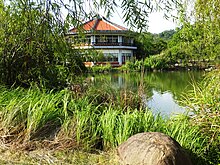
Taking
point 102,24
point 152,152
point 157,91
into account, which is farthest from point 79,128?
point 157,91

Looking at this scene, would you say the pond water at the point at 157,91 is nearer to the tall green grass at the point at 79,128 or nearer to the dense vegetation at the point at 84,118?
the dense vegetation at the point at 84,118

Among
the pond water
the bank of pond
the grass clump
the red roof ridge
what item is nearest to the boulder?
the bank of pond

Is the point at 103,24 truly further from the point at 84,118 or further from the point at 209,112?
the point at 209,112

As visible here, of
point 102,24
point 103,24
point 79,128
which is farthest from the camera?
point 79,128

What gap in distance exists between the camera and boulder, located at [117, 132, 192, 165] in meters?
2.53

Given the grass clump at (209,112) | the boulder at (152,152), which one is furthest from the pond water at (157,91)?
the boulder at (152,152)

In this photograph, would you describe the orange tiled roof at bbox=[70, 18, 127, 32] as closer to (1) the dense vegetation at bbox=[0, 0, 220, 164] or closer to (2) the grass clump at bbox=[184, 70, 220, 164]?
(1) the dense vegetation at bbox=[0, 0, 220, 164]

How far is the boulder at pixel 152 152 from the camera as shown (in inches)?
99.7

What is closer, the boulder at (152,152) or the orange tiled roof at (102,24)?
the orange tiled roof at (102,24)

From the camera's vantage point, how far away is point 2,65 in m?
5.07

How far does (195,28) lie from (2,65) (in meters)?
2.85

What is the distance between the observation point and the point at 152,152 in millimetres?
2561

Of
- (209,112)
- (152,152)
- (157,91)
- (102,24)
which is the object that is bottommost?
(157,91)

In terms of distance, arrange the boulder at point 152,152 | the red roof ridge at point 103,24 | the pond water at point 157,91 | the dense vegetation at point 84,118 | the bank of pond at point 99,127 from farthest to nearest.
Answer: the pond water at point 157,91
the bank of pond at point 99,127
the dense vegetation at point 84,118
the boulder at point 152,152
the red roof ridge at point 103,24
